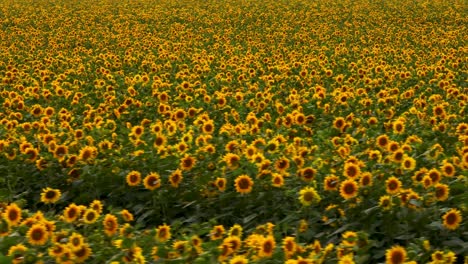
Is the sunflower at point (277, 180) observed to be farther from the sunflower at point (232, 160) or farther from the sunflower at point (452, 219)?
the sunflower at point (452, 219)

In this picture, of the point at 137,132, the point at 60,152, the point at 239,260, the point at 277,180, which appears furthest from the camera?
the point at 137,132

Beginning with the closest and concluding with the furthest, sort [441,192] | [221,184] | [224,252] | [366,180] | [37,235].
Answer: [224,252], [37,235], [441,192], [366,180], [221,184]

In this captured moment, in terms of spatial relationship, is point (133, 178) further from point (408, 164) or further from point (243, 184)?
point (408, 164)

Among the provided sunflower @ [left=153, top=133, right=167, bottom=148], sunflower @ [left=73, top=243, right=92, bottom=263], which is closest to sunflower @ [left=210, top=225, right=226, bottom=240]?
sunflower @ [left=73, top=243, right=92, bottom=263]

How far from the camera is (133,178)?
541 centimetres

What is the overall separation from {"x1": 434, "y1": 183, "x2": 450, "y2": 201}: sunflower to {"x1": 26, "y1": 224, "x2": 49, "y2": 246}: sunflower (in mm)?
2624

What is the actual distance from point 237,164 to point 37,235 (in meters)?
2.09

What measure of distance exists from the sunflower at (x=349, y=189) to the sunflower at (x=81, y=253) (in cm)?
194

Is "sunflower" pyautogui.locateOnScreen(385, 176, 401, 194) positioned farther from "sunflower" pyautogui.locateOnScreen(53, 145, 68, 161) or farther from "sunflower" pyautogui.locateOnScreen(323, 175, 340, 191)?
"sunflower" pyautogui.locateOnScreen(53, 145, 68, 161)

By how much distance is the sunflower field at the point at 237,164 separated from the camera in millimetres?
3785

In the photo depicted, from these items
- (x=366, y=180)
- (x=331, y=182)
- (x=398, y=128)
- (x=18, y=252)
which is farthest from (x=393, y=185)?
(x=18, y=252)

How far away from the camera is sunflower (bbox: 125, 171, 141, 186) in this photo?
17.7 feet

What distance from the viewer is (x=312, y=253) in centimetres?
352

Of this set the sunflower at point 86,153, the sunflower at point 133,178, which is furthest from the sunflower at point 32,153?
the sunflower at point 133,178
